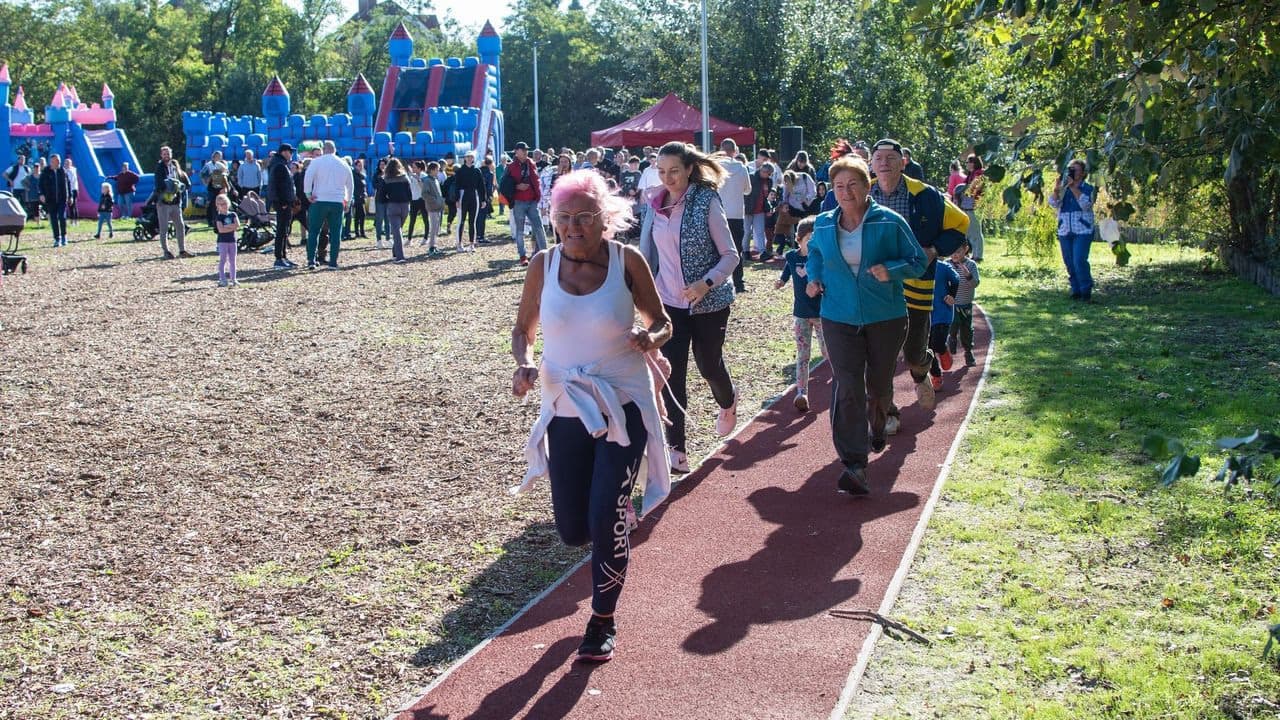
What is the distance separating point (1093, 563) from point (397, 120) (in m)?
40.3

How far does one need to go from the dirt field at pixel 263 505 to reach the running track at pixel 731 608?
1.13ft

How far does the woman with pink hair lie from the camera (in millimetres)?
4988

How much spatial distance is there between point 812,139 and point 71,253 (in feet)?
76.2

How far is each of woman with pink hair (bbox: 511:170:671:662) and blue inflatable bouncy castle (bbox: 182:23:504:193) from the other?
105 feet

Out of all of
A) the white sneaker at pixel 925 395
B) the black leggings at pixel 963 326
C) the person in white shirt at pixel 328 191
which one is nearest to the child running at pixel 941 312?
the black leggings at pixel 963 326

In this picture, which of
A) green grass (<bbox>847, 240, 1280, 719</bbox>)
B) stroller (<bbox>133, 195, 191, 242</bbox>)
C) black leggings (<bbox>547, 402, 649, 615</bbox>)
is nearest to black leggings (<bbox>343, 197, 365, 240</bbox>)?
stroller (<bbox>133, 195, 191, 242</bbox>)

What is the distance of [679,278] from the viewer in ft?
24.7

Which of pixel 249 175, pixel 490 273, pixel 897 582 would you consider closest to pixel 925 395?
pixel 897 582

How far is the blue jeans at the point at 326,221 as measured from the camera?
20.2m

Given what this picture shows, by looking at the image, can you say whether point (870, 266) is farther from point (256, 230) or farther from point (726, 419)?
point (256, 230)

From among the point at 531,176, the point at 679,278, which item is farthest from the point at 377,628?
the point at 531,176

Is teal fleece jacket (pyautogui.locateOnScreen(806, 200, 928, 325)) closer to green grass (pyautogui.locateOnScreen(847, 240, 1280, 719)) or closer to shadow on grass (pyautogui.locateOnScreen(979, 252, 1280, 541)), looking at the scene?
green grass (pyautogui.locateOnScreen(847, 240, 1280, 719))

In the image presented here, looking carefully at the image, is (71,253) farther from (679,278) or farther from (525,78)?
(525,78)

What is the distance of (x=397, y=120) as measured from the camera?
4384cm
